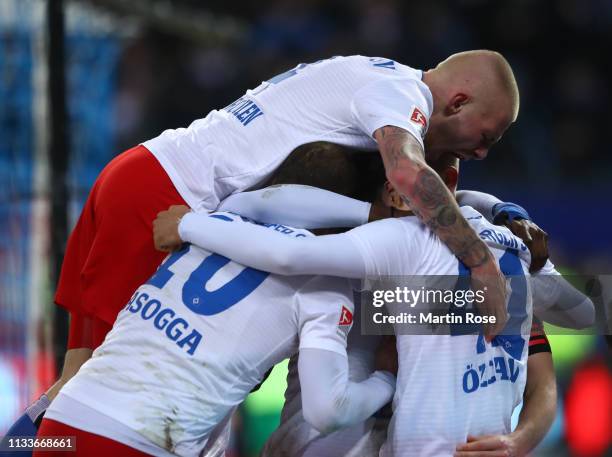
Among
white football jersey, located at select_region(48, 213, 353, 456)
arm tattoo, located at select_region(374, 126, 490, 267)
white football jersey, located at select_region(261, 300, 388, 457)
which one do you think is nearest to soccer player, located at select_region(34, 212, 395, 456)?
white football jersey, located at select_region(48, 213, 353, 456)

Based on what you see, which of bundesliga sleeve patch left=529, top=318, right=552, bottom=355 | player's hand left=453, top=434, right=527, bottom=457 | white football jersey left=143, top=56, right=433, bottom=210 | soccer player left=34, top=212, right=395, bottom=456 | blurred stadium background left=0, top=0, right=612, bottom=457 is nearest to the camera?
soccer player left=34, top=212, right=395, bottom=456

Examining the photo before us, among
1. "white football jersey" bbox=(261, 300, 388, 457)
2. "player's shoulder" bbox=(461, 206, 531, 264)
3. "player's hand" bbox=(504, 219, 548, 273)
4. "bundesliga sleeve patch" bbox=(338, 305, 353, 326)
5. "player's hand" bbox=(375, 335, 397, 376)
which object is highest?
"player's shoulder" bbox=(461, 206, 531, 264)

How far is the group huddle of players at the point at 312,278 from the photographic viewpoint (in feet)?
Result: 7.20

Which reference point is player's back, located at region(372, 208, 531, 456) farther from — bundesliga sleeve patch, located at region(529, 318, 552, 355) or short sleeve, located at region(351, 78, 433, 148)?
short sleeve, located at region(351, 78, 433, 148)

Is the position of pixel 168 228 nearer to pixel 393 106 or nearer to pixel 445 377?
pixel 393 106

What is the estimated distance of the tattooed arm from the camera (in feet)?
7.62

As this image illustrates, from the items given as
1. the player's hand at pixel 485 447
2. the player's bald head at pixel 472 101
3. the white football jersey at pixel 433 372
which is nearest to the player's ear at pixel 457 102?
the player's bald head at pixel 472 101

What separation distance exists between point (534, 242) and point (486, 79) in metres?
0.51

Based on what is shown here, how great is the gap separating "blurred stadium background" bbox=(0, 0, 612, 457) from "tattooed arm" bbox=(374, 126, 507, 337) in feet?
1.58

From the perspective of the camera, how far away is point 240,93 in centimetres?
806

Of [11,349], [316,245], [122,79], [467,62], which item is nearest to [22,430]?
[316,245]

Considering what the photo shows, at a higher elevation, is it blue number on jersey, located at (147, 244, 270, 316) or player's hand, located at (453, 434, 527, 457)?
blue number on jersey, located at (147, 244, 270, 316)

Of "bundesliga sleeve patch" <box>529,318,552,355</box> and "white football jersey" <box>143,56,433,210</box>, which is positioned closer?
"bundesliga sleeve patch" <box>529,318,552,355</box>

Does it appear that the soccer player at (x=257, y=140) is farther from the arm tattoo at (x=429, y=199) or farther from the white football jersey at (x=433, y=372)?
the white football jersey at (x=433, y=372)
